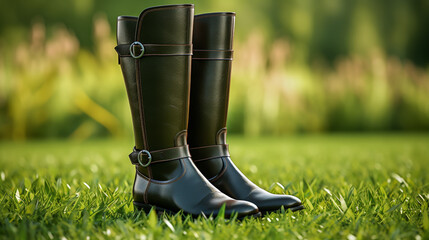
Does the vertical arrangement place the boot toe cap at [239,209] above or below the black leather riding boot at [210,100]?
below

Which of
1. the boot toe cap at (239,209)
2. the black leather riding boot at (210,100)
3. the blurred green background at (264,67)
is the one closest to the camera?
the boot toe cap at (239,209)

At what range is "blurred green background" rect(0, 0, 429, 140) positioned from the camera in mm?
6984

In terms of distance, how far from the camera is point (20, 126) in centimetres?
688

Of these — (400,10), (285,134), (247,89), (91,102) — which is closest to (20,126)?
(91,102)

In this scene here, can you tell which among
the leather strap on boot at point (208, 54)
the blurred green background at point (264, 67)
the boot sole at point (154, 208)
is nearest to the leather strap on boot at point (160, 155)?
the boot sole at point (154, 208)

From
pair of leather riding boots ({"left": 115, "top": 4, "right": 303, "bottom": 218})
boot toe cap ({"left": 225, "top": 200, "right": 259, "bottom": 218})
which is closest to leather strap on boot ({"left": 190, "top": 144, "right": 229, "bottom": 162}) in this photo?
pair of leather riding boots ({"left": 115, "top": 4, "right": 303, "bottom": 218})

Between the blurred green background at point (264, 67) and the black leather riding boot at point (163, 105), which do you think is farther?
the blurred green background at point (264, 67)

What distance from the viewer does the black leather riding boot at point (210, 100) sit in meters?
1.54

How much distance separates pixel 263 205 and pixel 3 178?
1.45 metres

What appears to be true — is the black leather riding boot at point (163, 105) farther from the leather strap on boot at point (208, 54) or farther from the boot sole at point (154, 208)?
the leather strap on boot at point (208, 54)

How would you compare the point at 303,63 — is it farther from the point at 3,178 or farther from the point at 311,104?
the point at 3,178

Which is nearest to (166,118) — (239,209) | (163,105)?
(163,105)

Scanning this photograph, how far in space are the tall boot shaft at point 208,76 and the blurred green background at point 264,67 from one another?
5579mm

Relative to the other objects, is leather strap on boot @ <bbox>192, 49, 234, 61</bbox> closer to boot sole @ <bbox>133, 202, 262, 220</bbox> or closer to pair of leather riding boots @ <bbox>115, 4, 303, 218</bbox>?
pair of leather riding boots @ <bbox>115, 4, 303, 218</bbox>
